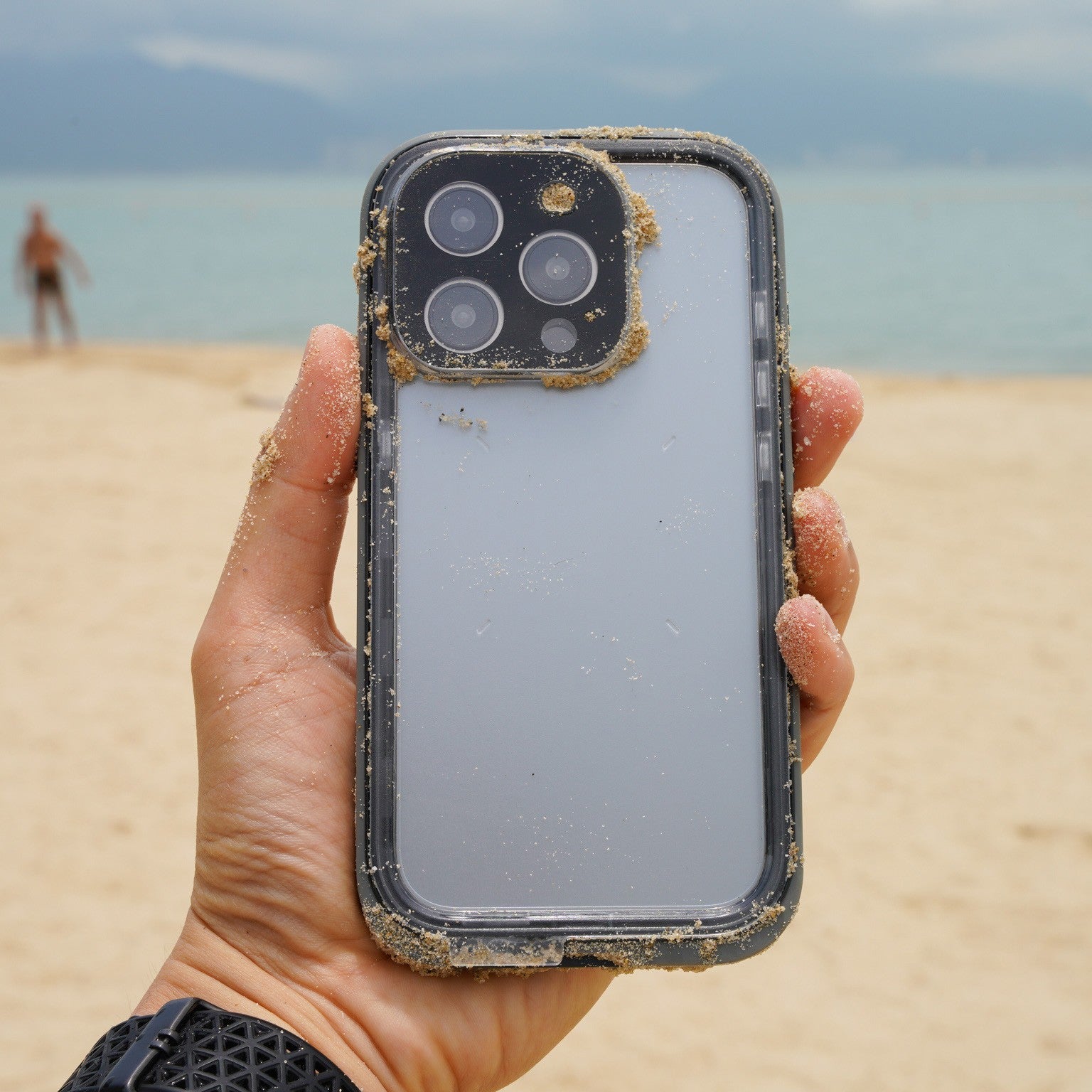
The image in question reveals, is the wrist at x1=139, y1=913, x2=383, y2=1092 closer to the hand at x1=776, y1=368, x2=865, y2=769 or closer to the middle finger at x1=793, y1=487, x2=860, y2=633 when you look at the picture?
the hand at x1=776, y1=368, x2=865, y2=769

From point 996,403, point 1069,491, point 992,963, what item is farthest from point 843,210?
point 992,963

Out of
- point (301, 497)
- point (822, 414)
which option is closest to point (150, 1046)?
point (301, 497)

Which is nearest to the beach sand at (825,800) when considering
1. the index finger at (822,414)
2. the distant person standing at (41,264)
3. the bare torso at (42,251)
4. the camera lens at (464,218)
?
the index finger at (822,414)

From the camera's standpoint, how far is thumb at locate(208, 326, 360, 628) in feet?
Answer: 5.64

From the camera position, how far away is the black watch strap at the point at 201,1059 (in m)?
1.29

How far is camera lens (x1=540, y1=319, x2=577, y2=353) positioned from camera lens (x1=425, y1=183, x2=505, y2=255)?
0.17 metres

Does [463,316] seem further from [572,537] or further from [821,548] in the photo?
[821,548]

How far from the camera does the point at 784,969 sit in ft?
10.8

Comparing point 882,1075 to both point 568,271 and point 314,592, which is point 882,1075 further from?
point 568,271

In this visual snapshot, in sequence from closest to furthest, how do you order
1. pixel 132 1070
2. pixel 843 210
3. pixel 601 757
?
pixel 132 1070
pixel 601 757
pixel 843 210

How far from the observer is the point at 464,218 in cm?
171

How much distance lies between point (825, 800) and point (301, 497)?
2938 mm

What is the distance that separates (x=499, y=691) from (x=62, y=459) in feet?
21.3

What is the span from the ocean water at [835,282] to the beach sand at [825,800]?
10718mm
